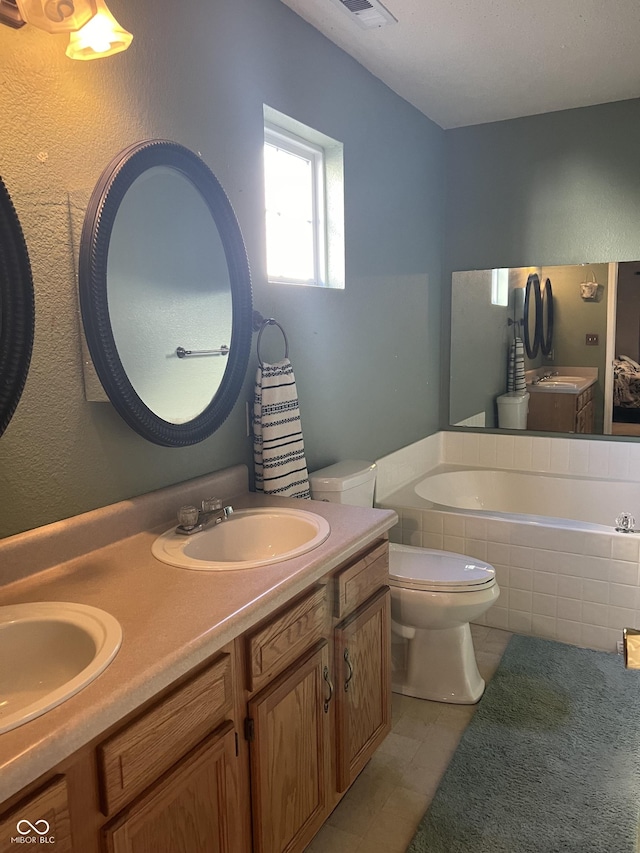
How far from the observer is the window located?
2.48m

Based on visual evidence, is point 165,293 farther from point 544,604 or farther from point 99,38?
point 544,604

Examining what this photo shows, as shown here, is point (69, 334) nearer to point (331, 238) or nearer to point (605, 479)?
point (331, 238)

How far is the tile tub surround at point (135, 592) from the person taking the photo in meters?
0.91

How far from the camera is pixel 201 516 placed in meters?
1.78

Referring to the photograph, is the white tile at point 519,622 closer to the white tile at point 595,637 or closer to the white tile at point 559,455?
the white tile at point 595,637

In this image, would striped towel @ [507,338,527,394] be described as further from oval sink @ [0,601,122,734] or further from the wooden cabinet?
oval sink @ [0,601,122,734]

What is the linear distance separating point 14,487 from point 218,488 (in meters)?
0.69

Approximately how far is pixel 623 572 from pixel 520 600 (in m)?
0.45

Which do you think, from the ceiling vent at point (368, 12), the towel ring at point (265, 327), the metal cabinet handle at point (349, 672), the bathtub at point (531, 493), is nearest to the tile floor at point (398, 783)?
the metal cabinet handle at point (349, 672)

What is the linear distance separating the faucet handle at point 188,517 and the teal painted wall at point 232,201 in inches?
6.0

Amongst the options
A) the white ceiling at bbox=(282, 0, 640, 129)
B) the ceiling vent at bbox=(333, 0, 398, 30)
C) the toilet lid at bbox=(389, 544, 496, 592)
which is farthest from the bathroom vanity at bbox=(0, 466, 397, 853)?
the white ceiling at bbox=(282, 0, 640, 129)

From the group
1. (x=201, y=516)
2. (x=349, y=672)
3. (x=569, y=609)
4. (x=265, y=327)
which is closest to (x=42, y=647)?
(x=201, y=516)

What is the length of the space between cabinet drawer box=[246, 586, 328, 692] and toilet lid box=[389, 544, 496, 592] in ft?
2.47

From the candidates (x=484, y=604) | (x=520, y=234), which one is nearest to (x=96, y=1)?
(x=484, y=604)
